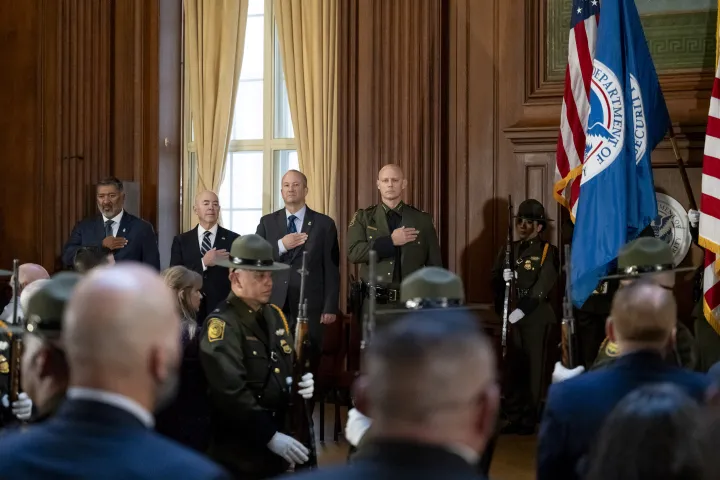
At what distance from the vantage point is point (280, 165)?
8578 mm

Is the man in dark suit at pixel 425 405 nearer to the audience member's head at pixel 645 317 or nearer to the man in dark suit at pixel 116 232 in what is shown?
the audience member's head at pixel 645 317

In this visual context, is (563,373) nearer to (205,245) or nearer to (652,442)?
(652,442)

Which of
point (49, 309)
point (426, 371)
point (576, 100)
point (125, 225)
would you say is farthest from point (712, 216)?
point (426, 371)

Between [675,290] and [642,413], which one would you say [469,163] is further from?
[642,413]

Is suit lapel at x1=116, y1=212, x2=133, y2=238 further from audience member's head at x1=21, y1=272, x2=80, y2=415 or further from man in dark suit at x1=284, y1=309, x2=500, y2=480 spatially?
man in dark suit at x1=284, y1=309, x2=500, y2=480

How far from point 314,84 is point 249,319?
180 inches

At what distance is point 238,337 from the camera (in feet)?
12.6

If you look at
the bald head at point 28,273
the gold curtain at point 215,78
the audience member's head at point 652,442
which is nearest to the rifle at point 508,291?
the gold curtain at point 215,78

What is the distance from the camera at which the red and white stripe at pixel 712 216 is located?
5.84 meters

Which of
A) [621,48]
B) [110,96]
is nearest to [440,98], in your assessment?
[621,48]

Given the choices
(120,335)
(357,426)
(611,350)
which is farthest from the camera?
(611,350)

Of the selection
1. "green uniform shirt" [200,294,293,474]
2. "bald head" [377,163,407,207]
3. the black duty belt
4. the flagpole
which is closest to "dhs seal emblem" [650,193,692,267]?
the flagpole

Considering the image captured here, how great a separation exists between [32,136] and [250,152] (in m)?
1.86

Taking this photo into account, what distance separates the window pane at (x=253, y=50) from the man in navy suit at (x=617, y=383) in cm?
650
